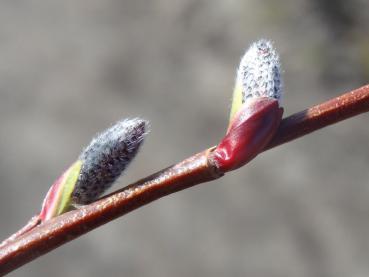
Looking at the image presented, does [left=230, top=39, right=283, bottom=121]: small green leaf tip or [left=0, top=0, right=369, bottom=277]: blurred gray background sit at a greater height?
[left=0, top=0, right=369, bottom=277]: blurred gray background

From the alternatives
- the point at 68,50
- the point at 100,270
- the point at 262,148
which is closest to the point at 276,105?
the point at 262,148

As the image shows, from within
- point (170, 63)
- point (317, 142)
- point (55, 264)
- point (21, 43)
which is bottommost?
point (55, 264)

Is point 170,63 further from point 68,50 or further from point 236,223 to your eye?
point 236,223

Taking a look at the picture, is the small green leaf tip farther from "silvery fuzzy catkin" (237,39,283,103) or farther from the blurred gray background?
the blurred gray background

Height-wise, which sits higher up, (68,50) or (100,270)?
(68,50)

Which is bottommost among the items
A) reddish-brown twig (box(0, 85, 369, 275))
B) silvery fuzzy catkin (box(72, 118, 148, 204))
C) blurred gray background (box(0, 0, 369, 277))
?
reddish-brown twig (box(0, 85, 369, 275))

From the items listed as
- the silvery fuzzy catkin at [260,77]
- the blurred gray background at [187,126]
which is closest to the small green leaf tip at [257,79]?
the silvery fuzzy catkin at [260,77]

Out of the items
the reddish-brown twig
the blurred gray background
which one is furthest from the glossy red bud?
the blurred gray background
